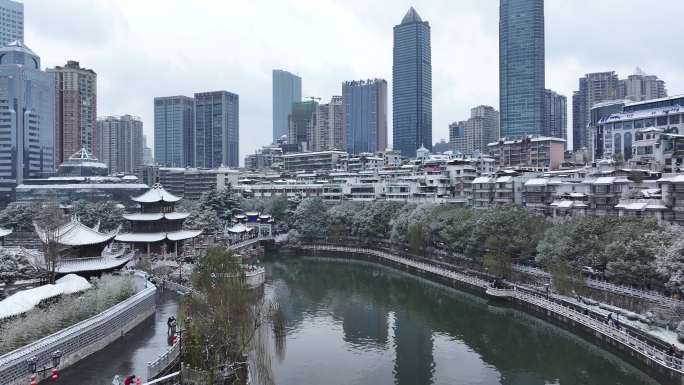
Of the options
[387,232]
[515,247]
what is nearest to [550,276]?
[515,247]

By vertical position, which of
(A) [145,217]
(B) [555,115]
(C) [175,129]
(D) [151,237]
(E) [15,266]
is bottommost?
(E) [15,266]

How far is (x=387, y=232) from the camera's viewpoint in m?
68.2

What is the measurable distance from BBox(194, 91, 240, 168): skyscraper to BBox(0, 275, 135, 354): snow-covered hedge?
458 feet

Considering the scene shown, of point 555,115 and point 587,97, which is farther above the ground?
point 587,97

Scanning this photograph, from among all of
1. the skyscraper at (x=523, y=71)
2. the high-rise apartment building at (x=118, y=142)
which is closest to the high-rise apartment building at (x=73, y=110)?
the high-rise apartment building at (x=118, y=142)

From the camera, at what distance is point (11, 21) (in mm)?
154625

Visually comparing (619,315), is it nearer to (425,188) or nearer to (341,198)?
(425,188)

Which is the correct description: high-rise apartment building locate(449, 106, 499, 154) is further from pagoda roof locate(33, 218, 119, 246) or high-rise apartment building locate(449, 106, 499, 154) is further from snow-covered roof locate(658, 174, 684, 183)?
pagoda roof locate(33, 218, 119, 246)

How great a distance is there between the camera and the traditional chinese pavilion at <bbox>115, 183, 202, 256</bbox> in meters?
54.6

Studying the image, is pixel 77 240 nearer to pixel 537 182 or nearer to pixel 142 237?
pixel 142 237

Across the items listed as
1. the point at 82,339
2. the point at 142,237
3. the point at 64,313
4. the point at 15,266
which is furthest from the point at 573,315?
the point at 142,237

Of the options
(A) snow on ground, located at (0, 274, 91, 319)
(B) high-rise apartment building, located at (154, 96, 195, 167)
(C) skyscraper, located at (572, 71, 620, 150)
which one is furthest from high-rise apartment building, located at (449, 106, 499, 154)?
(A) snow on ground, located at (0, 274, 91, 319)

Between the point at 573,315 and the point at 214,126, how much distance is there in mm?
148773

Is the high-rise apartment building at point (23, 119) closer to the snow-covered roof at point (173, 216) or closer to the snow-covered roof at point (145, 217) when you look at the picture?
the snow-covered roof at point (145, 217)
